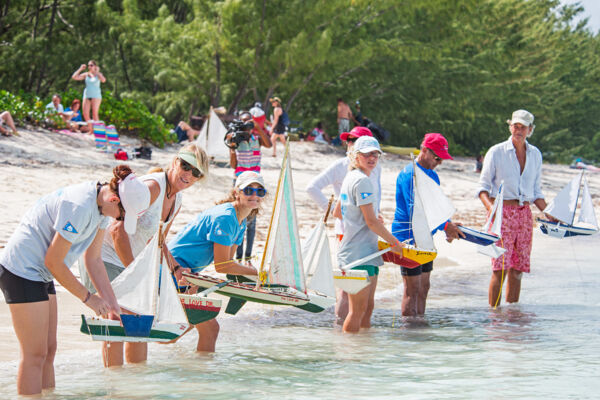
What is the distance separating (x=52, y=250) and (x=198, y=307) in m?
1.37

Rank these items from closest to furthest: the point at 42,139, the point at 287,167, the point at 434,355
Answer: the point at 287,167 < the point at 434,355 < the point at 42,139

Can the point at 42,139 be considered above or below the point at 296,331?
above

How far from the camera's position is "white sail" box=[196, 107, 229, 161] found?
17.0 metres

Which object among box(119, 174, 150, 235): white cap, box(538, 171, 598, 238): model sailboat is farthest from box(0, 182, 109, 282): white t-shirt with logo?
box(538, 171, 598, 238): model sailboat

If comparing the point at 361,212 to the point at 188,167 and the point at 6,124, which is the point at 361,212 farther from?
the point at 6,124

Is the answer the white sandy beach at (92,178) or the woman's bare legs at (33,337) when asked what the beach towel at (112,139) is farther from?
the woman's bare legs at (33,337)

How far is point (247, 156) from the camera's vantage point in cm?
1004

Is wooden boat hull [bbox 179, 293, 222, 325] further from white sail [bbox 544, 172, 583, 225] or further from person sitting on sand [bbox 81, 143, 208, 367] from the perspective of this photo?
white sail [bbox 544, 172, 583, 225]

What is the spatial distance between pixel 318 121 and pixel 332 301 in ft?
74.5

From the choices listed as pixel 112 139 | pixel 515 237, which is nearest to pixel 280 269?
pixel 515 237

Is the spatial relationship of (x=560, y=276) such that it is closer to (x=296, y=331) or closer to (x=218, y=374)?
(x=296, y=331)

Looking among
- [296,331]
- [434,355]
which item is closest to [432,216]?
[434,355]

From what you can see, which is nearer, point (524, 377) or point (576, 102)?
point (524, 377)

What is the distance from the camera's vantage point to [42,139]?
56.3ft
